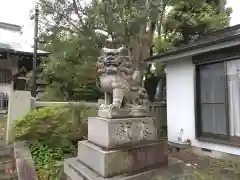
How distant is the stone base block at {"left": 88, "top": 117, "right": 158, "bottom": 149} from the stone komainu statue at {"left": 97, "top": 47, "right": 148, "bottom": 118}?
0.13 m

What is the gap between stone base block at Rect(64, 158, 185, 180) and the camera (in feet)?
11.7

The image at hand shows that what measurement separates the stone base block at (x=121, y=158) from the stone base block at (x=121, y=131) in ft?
0.43

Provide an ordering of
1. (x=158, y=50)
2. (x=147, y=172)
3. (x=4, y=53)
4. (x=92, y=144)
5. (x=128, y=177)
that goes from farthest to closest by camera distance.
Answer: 1. (x=4, y=53)
2. (x=158, y=50)
3. (x=92, y=144)
4. (x=147, y=172)
5. (x=128, y=177)

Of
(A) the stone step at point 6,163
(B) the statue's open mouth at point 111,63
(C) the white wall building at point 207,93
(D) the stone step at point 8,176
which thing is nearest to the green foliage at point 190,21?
(C) the white wall building at point 207,93

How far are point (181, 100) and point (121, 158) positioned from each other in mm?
3674

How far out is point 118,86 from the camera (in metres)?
3.89

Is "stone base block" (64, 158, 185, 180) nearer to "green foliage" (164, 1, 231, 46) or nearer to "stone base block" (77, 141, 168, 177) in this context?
"stone base block" (77, 141, 168, 177)

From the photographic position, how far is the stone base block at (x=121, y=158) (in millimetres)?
3514

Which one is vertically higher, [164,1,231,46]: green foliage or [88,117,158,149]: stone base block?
[164,1,231,46]: green foliage

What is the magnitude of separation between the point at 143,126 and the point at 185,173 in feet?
3.59

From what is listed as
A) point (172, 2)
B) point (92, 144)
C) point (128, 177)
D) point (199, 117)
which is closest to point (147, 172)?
point (128, 177)

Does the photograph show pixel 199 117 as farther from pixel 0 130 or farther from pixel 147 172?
pixel 0 130

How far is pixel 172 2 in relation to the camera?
28.1ft

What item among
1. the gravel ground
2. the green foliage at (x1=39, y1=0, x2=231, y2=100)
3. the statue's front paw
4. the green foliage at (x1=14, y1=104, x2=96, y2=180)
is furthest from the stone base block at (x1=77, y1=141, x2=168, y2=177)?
the green foliage at (x1=39, y1=0, x2=231, y2=100)
